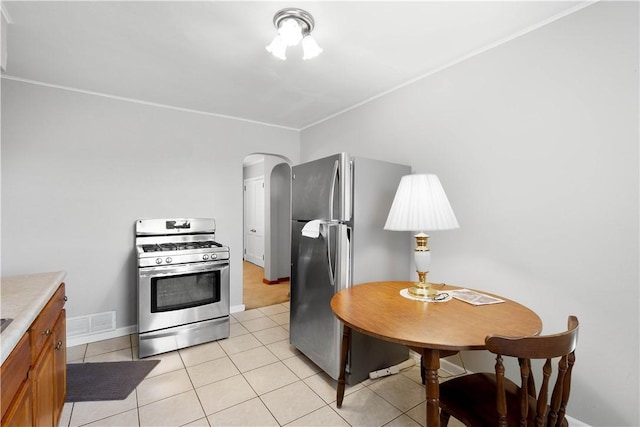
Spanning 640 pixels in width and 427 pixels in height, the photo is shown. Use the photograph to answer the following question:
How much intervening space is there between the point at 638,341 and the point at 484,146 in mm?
1394

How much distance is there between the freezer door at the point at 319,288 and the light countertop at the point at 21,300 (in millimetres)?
1651

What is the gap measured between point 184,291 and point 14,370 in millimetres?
1841

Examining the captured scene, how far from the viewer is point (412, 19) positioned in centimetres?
185

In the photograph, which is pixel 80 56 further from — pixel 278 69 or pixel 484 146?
pixel 484 146

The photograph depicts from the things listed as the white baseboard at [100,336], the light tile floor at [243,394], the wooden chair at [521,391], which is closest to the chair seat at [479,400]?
the wooden chair at [521,391]

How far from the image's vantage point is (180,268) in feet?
9.28

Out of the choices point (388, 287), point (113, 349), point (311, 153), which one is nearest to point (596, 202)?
point (388, 287)

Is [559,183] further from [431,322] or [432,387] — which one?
[432,387]

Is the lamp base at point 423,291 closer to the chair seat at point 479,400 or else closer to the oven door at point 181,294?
the chair seat at point 479,400

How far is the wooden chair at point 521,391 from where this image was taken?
41.8 inches

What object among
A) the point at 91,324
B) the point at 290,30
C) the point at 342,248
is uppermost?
the point at 290,30

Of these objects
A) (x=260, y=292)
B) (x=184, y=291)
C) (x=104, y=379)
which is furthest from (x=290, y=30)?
(x=260, y=292)

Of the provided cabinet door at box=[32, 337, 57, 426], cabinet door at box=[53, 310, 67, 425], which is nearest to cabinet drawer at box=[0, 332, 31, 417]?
cabinet door at box=[32, 337, 57, 426]

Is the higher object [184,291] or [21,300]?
[21,300]
